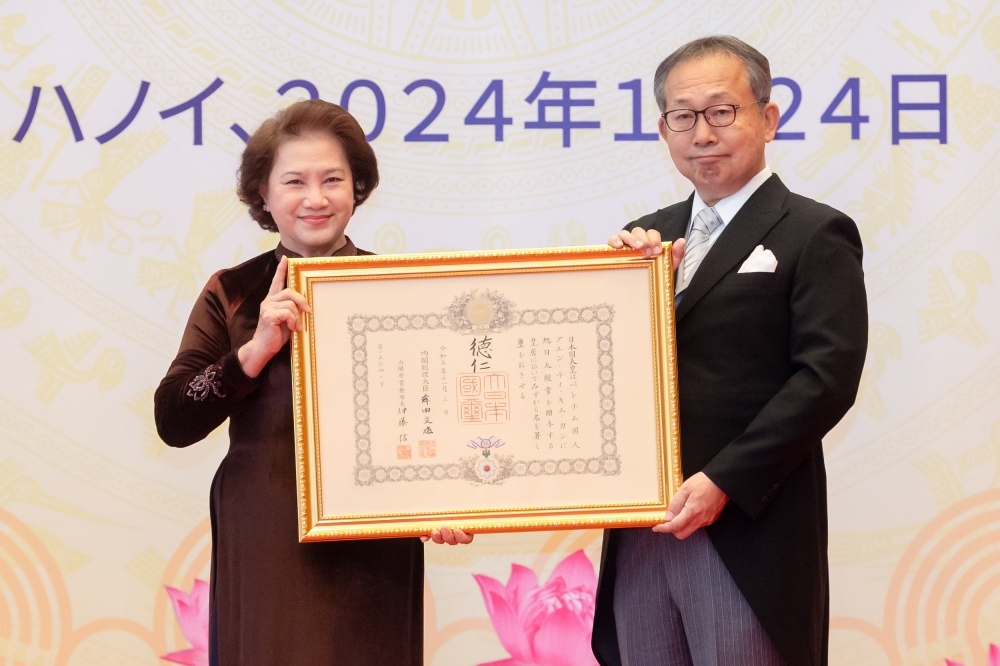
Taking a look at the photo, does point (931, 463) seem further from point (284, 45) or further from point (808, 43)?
point (284, 45)

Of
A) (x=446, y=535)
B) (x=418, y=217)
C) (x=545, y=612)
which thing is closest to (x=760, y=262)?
(x=446, y=535)

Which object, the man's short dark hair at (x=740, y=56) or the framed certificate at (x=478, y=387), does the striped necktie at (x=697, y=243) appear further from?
the man's short dark hair at (x=740, y=56)

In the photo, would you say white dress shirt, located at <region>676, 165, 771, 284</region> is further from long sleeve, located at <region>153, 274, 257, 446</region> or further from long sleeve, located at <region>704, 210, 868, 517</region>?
long sleeve, located at <region>153, 274, 257, 446</region>

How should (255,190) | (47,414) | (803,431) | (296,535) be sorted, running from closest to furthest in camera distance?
(803,431)
(296,535)
(255,190)
(47,414)

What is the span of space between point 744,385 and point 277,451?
800 millimetres

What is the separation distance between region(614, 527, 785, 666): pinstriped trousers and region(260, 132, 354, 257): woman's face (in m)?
0.76

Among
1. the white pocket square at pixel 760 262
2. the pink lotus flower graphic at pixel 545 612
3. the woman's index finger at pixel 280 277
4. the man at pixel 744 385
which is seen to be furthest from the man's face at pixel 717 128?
the pink lotus flower graphic at pixel 545 612

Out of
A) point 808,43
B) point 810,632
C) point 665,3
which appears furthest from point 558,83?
point 810,632

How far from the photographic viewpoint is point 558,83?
2553 mm

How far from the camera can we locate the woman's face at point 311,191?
173cm

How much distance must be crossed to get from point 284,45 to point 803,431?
1.70 meters

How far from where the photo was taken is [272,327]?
1.61 m

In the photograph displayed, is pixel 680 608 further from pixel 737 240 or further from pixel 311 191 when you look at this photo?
pixel 311 191

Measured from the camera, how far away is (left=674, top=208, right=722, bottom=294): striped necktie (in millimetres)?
1707
